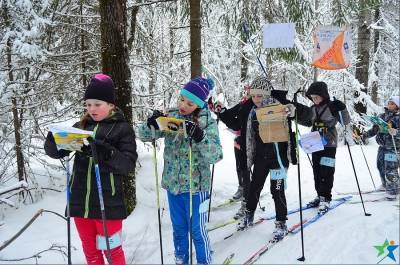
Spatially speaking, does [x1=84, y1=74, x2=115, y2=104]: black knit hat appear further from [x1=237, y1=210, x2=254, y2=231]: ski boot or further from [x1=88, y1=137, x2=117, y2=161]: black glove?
[x1=237, y1=210, x2=254, y2=231]: ski boot

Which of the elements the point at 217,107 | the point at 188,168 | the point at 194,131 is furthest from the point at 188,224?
the point at 217,107

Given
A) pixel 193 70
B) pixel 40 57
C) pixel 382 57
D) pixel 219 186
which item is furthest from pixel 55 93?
pixel 382 57

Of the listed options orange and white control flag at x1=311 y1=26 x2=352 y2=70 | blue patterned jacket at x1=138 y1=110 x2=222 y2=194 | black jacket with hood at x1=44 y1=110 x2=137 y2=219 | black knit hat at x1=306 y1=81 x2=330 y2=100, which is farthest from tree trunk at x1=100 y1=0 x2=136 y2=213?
orange and white control flag at x1=311 y1=26 x2=352 y2=70

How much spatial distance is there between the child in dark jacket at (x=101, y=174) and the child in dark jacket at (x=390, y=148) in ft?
16.5

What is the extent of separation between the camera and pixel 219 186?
26.7 feet

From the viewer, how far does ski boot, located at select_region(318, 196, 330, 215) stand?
584 cm

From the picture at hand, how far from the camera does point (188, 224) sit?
13.6 feet

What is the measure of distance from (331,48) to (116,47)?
12.9 feet

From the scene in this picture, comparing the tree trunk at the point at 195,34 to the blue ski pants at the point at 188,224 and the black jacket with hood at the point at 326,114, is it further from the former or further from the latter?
the blue ski pants at the point at 188,224

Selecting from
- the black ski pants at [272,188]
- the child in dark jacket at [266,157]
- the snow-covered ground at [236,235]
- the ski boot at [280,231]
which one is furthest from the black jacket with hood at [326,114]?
the ski boot at [280,231]

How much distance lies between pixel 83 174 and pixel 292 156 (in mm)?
2709

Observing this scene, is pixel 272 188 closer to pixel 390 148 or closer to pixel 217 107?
pixel 217 107

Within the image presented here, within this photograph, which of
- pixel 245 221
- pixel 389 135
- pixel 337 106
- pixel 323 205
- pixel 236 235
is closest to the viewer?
pixel 236 235

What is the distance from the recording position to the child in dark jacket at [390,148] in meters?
6.59
